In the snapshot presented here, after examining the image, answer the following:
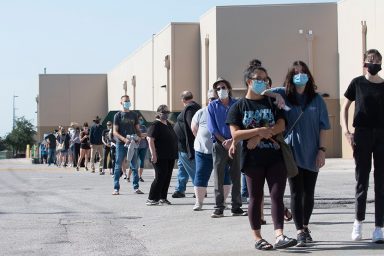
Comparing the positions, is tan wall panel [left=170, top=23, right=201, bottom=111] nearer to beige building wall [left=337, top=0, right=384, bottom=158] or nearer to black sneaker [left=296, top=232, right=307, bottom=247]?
beige building wall [left=337, top=0, right=384, bottom=158]

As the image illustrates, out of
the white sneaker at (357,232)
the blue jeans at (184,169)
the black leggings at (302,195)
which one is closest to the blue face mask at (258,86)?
the black leggings at (302,195)

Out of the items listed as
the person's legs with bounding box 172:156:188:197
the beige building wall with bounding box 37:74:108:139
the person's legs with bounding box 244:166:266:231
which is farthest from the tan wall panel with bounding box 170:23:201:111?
the person's legs with bounding box 244:166:266:231

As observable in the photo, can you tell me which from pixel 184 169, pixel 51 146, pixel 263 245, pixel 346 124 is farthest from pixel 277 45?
pixel 263 245

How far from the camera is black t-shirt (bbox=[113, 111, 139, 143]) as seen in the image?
15.7m

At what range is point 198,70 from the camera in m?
46.9

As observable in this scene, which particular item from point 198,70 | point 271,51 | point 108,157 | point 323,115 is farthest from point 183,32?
point 323,115

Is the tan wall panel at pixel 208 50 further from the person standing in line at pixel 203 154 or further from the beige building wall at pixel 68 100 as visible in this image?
the beige building wall at pixel 68 100

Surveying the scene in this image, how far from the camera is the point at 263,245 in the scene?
823 cm

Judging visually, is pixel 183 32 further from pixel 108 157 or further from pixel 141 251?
pixel 141 251

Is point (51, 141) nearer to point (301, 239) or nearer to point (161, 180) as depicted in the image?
point (161, 180)

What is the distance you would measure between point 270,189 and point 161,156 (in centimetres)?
573

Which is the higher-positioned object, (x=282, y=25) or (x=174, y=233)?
(x=282, y=25)

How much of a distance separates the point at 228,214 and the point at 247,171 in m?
3.50

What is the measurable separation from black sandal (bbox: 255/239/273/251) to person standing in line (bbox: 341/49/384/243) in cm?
104
